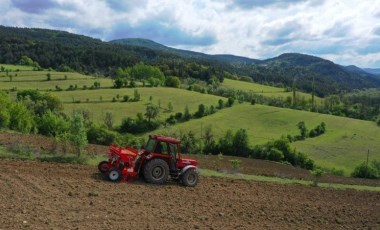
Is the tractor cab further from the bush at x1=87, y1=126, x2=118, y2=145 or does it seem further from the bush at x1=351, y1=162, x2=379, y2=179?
the bush at x1=351, y1=162, x2=379, y2=179

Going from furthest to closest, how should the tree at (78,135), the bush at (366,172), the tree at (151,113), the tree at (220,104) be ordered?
the tree at (220,104) < the tree at (151,113) < the bush at (366,172) < the tree at (78,135)

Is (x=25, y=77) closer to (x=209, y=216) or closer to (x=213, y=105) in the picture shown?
(x=213, y=105)

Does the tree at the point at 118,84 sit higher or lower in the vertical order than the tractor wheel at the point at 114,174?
higher

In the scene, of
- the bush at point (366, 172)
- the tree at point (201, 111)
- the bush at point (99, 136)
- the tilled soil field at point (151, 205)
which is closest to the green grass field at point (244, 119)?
the tree at point (201, 111)

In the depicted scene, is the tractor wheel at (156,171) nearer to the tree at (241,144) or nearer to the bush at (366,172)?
the bush at (366,172)

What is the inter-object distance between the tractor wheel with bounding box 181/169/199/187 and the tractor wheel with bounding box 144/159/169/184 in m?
0.86

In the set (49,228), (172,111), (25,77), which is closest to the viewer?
(49,228)

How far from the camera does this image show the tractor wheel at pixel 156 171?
19000 mm

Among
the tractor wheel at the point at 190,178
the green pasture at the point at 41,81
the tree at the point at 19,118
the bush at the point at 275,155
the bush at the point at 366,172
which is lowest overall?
the bush at the point at 366,172

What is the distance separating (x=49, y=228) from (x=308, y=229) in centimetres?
913

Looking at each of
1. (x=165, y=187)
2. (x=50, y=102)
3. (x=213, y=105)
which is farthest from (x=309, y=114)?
(x=165, y=187)

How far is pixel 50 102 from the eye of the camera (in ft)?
271

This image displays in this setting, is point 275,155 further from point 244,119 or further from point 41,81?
point 41,81

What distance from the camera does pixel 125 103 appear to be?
323ft
